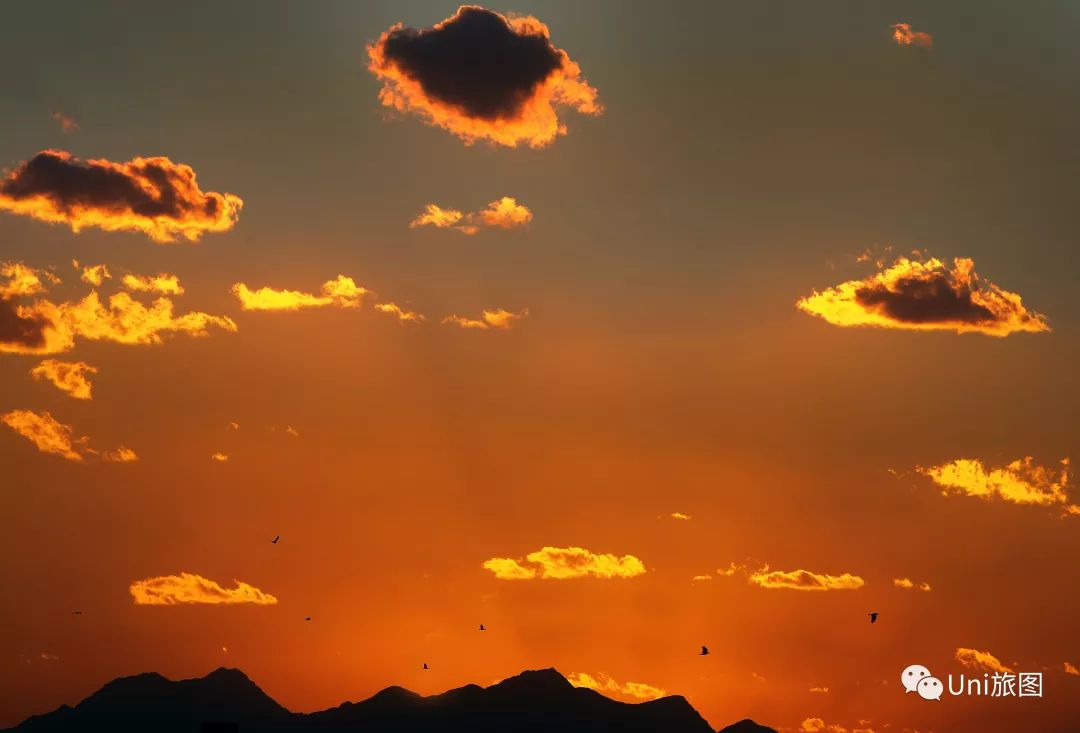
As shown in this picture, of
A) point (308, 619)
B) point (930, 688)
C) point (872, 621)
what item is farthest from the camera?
point (930, 688)

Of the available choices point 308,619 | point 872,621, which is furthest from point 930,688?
point 308,619

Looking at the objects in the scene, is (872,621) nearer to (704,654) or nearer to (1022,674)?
(704,654)

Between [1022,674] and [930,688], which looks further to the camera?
[930,688]

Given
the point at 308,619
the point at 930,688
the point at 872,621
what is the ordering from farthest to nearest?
the point at 930,688
the point at 308,619
the point at 872,621

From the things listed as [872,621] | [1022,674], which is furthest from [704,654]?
[1022,674]

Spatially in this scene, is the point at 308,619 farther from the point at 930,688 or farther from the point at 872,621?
the point at 930,688

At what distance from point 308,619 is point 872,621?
6921cm

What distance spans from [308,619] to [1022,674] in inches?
3597

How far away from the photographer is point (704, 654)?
154625mm

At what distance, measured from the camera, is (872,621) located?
154 meters

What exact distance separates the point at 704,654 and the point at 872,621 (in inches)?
769

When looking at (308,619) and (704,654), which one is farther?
(308,619)

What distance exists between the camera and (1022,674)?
17262cm

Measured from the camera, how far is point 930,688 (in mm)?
185375
